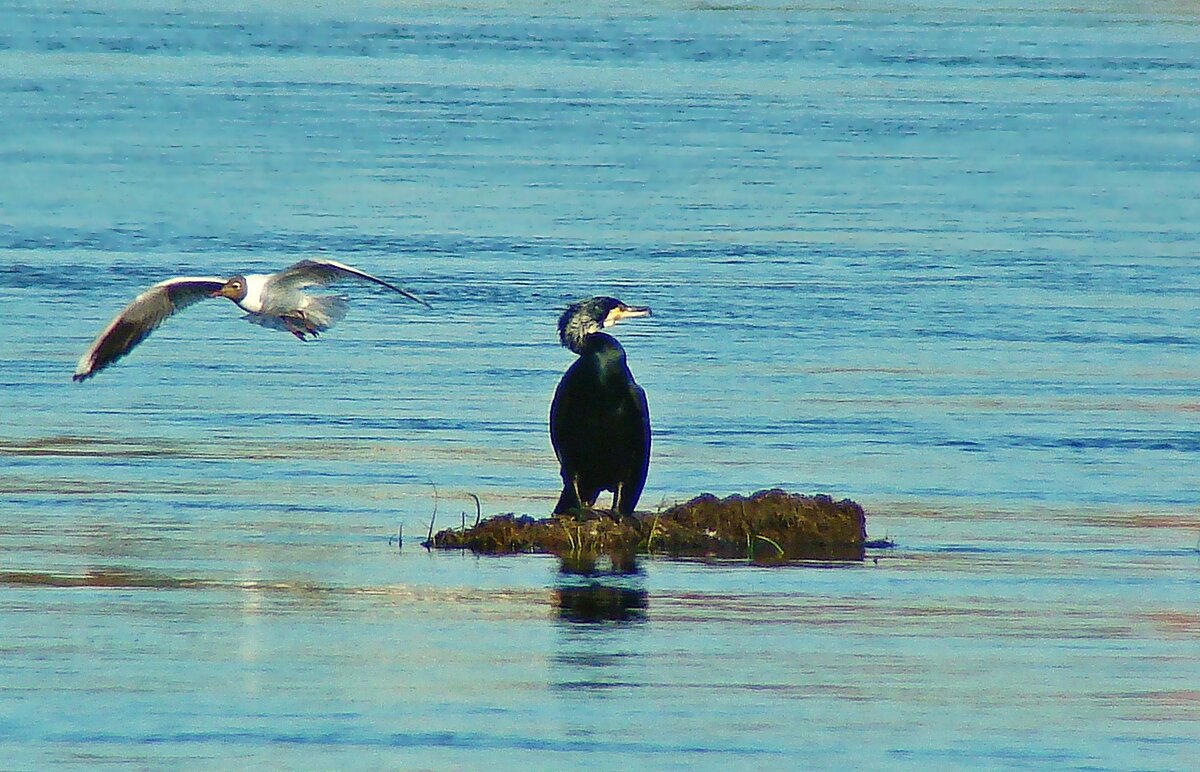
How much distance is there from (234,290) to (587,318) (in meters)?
1.75

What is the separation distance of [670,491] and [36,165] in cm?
1917

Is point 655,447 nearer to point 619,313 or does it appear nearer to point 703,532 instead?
point 619,313

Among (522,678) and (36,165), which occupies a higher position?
(36,165)

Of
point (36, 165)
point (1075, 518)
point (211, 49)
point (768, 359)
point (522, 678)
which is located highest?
point (211, 49)

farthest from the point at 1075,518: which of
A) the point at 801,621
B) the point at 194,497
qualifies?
the point at 194,497

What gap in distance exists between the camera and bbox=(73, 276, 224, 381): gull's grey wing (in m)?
13.2

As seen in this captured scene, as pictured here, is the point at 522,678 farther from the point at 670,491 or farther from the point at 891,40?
the point at 891,40

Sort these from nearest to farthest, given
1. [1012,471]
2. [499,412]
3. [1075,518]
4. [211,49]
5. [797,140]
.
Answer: [1075,518] < [1012,471] < [499,412] < [797,140] < [211,49]

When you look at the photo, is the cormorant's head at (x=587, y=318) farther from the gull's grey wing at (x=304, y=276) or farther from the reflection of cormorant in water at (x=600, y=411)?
the gull's grey wing at (x=304, y=276)

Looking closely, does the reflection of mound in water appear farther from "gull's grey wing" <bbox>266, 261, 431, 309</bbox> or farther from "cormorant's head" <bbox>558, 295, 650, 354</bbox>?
"gull's grey wing" <bbox>266, 261, 431, 309</bbox>

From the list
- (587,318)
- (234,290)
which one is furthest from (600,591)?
(234,290)

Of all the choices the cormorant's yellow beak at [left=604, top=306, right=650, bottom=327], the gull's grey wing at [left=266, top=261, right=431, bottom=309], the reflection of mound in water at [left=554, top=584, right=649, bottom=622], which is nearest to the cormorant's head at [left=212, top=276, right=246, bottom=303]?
the gull's grey wing at [left=266, top=261, right=431, bottom=309]

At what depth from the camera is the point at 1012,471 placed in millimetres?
13992

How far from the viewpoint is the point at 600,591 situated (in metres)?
10.9
